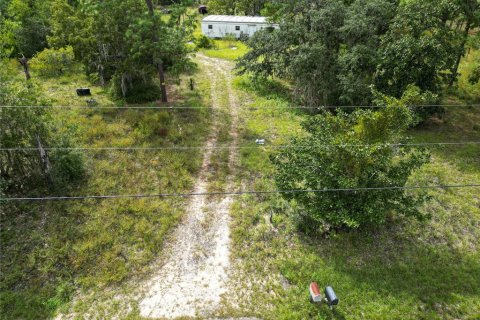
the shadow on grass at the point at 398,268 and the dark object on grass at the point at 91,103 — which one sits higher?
the dark object on grass at the point at 91,103

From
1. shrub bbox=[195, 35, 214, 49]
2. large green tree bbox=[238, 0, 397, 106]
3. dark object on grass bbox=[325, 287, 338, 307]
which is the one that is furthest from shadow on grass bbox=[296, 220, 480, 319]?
shrub bbox=[195, 35, 214, 49]

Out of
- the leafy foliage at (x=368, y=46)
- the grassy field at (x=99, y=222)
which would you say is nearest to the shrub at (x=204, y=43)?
the leafy foliage at (x=368, y=46)

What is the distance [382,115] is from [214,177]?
7411mm

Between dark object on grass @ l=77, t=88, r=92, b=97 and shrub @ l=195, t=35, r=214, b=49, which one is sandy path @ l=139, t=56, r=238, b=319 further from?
shrub @ l=195, t=35, r=214, b=49

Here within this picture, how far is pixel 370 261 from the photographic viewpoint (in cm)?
1089

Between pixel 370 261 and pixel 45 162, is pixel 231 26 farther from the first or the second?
pixel 370 261

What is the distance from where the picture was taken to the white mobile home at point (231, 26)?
3653 centimetres

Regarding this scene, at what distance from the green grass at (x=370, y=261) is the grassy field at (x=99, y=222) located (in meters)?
3.17

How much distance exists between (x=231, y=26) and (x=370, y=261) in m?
31.8

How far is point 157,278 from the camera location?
34.3 feet

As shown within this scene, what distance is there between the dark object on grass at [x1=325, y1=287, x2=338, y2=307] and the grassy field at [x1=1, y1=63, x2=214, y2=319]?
18.2 feet

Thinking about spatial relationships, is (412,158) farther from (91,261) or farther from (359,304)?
(91,261)

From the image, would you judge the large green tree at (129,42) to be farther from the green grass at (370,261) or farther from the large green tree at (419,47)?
the large green tree at (419,47)

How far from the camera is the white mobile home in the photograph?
36.5m
